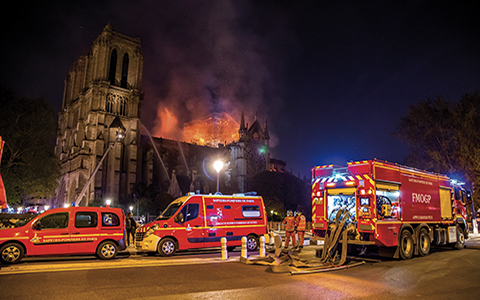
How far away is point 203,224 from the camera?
492 inches

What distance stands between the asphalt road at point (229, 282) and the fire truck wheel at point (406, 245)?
982mm

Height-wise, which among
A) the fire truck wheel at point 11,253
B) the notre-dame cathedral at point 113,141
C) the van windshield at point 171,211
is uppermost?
the notre-dame cathedral at point 113,141

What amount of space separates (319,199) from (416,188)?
3924 millimetres

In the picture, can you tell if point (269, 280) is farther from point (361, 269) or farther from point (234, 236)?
point (234, 236)

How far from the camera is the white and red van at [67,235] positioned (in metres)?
9.55

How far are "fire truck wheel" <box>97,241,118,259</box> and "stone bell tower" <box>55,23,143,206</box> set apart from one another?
45.6 m

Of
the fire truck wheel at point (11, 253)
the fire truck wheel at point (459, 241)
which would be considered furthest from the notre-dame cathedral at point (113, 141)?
the fire truck wheel at point (459, 241)

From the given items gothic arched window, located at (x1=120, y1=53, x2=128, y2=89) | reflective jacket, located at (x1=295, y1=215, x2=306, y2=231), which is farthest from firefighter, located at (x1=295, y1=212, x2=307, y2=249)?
gothic arched window, located at (x1=120, y1=53, x2=128, y2=89)

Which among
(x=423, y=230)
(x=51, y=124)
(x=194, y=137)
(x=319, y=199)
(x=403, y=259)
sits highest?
(x=194, y=137)

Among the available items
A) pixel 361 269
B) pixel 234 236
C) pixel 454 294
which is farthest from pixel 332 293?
pixel 234 236

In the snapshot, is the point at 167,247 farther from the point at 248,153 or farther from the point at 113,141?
the point at 248,153

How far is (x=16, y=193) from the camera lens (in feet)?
85.8

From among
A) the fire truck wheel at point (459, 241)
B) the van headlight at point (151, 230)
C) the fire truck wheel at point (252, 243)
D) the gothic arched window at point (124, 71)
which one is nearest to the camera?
the van headlight at point (151, 230)

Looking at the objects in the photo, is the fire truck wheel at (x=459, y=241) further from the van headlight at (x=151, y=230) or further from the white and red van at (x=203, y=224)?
the van headlight at (x=151, y=230)
